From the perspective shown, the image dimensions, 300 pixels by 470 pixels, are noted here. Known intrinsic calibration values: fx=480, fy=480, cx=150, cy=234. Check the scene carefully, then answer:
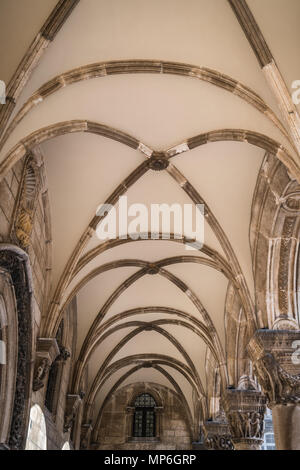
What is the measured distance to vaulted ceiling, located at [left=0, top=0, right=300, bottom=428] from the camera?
6336 mm

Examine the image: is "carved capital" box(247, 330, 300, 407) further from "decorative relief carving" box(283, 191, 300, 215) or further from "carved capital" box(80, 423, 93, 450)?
"carved capital" box(80, 423, 93, 450)

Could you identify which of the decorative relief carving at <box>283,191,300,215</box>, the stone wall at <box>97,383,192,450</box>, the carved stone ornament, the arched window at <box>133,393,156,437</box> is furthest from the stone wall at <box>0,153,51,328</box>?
the arched window at <box>133,393,156,437</box>

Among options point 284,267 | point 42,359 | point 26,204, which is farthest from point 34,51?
point 284,267

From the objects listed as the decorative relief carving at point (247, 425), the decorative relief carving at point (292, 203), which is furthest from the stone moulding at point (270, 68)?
the decorative relief carving at point (247, 425)

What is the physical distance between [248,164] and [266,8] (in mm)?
3126

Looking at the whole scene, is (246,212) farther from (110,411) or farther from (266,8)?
(110,411)

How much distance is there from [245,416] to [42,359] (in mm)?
4936

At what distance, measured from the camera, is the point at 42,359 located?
27.0 feet

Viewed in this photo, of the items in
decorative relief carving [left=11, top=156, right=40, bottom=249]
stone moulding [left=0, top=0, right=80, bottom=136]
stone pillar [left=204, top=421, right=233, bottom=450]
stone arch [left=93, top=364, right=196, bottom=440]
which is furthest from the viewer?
stone arch [left=93, top=364, right=196, bottom=440]

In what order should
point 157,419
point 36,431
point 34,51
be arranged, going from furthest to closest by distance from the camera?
point 157,419 < point 36,431 < point 34,51

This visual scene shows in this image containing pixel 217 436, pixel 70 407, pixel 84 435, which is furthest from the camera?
pixel 84 435

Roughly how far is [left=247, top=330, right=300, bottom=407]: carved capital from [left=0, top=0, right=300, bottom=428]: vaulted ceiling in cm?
76

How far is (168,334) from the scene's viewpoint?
15.3m

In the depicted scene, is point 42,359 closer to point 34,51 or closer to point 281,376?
point 281,376
